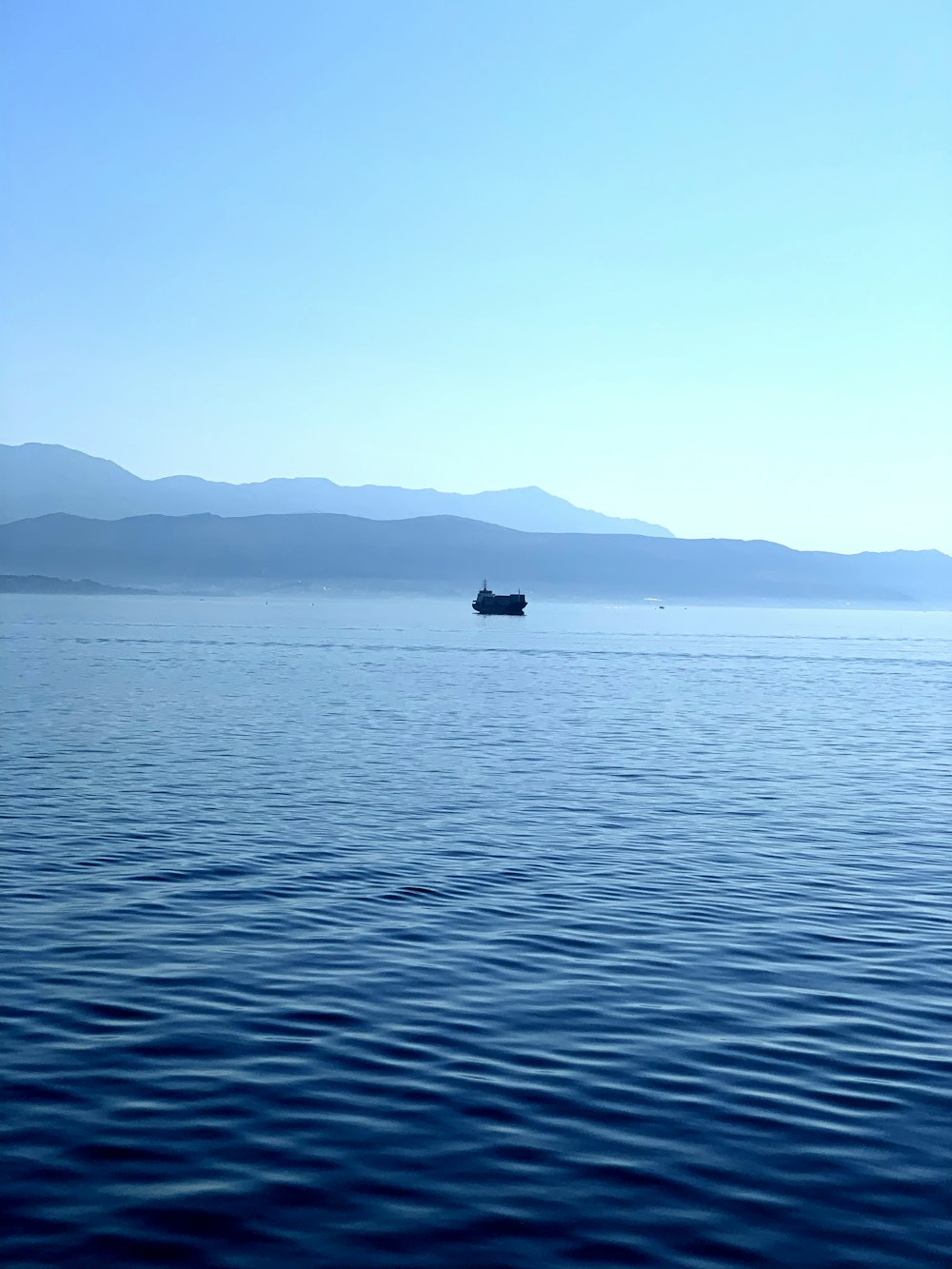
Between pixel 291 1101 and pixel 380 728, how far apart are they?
46.6 m

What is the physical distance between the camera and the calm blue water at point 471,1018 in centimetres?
1199

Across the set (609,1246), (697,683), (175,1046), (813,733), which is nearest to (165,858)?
(175,1046)

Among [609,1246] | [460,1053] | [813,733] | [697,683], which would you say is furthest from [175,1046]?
[697,683]

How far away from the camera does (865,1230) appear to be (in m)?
11.9

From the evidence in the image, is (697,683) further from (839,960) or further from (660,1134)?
(660,1134)

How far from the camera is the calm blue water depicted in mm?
11992

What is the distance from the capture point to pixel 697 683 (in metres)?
102

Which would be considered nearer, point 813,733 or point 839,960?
point 839,960

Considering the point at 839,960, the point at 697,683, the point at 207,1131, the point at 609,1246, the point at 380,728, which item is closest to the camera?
the point at 609,1246

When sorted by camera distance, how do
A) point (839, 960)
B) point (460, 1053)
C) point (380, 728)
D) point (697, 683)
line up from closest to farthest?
point (460, 1053)
point (839, 960)
point (380, 728)
point (697, 683)

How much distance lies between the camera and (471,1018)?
1780cm

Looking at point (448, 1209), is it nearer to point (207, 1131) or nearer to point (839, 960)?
point (207, 1131)

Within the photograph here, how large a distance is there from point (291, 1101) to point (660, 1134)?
13.4 feet

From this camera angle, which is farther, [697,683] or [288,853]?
[697,683]
